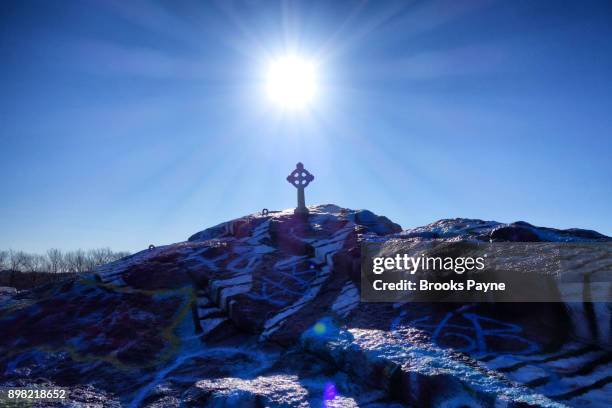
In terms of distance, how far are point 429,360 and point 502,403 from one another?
4.28 feet

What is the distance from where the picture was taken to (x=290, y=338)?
817 centimetres

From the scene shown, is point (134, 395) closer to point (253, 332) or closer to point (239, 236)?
point (253, 332)

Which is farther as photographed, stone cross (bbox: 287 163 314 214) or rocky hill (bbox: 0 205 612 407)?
stone cross (bbox: 287 163 314 214)

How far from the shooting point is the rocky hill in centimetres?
545

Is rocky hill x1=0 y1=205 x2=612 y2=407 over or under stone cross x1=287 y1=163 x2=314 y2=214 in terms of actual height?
under

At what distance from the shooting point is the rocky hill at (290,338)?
214 inches

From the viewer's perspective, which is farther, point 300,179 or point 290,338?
point 300,179

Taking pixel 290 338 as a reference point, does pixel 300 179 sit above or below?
above

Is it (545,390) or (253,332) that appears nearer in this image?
(545,390)

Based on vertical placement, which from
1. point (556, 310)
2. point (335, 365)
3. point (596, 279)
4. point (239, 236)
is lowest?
point (335, 365)

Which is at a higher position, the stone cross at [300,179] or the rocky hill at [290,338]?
the stone cross at [300,179]

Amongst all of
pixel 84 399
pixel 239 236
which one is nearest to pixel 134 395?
pixel 84 399

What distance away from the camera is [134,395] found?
22.3 feet

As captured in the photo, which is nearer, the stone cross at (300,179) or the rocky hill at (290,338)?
the rocky hill at (290,338)
